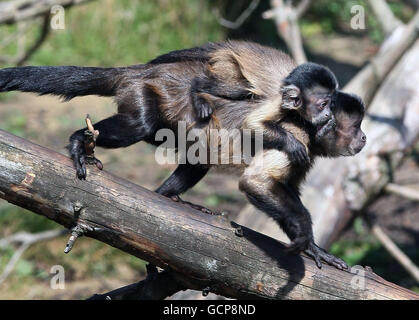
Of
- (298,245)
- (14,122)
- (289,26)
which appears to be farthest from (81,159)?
(14,122)

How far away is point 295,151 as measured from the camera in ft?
13.5

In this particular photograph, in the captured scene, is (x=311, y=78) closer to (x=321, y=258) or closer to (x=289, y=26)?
(x=321, y=258)

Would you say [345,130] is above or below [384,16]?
below

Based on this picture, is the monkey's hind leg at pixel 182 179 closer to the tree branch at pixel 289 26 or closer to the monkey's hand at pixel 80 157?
the monkey's hand at pixel 80 157

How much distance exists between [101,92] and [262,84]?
115 cm

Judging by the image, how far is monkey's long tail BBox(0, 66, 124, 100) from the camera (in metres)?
4.31

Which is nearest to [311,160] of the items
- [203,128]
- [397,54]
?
[203,128]

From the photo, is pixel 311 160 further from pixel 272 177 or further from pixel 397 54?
pixel 397 54

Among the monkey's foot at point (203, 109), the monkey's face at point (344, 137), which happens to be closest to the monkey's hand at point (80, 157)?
the monkey's foot at point (203, 109)

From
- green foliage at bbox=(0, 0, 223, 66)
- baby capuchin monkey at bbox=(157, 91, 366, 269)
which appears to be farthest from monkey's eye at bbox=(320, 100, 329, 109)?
green foliage at bbox=(0, 0, 223, 66)

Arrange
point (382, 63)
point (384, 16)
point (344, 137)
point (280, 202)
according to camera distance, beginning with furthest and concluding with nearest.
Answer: point (384, 16) < point (382, 63) < point (344, 137) < point (280, 202)

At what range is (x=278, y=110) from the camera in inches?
170

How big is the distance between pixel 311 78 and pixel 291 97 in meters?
0.19

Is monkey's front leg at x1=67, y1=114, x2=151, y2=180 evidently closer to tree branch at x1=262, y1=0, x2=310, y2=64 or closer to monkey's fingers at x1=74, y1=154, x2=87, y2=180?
monkey's fingers at x1=74, y1=154, x2=87, y2=180
